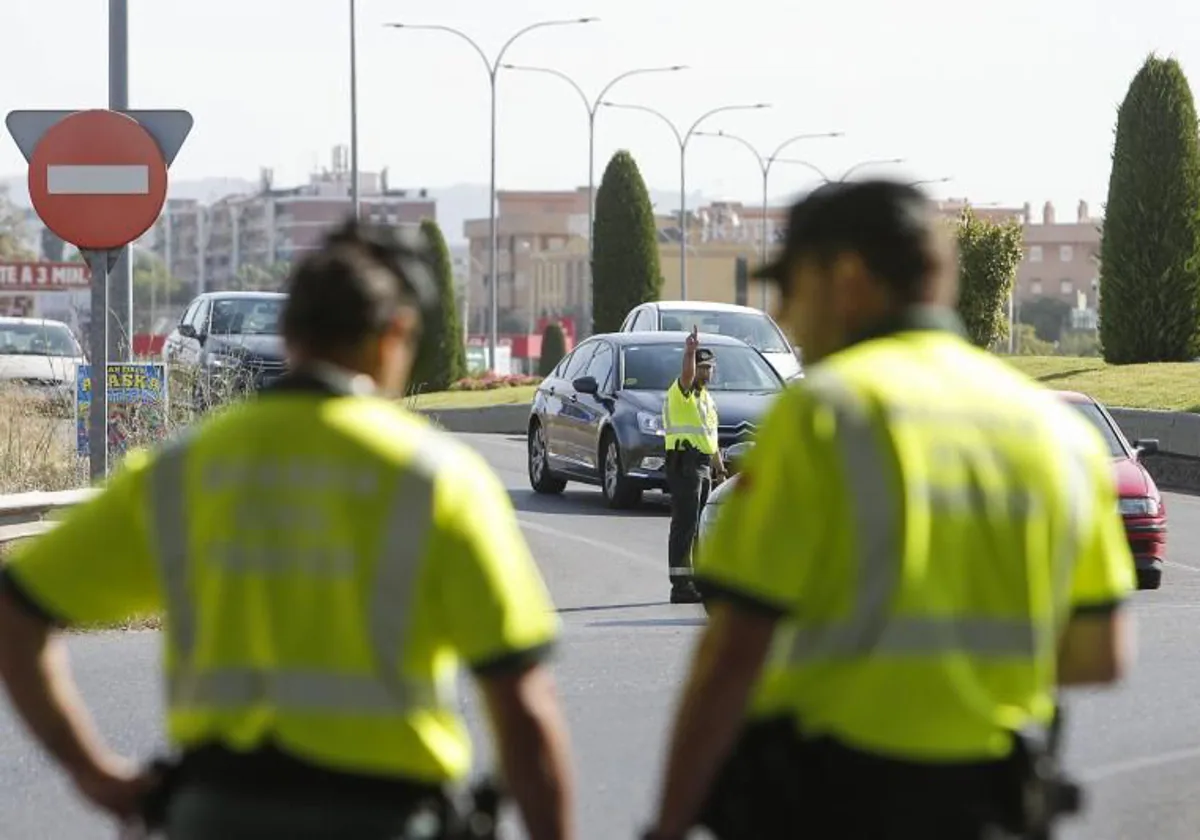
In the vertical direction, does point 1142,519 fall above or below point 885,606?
below

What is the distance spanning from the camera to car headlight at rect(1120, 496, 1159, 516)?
16969 mm

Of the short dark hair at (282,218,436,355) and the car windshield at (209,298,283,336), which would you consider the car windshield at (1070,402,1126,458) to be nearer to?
the short dark hair at (282,218,436,355)

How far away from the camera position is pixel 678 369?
23.4 m

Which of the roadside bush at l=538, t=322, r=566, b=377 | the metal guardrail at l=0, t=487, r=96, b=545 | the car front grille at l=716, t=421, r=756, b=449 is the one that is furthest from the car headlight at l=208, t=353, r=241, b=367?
the roadside bush at l=538, t=322, r=566, b=377

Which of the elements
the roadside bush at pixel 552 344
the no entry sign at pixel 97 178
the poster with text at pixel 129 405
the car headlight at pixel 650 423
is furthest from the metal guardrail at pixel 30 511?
the roadside bush at pixel 552 344

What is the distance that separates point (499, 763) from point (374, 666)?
0.24m

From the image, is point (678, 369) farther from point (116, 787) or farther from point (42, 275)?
point (42, 275)

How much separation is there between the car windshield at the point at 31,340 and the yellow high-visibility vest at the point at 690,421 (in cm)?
1879

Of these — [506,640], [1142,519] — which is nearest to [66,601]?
[506,640]

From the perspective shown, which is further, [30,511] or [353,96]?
[353,96]

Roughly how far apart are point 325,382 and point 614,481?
19292mm

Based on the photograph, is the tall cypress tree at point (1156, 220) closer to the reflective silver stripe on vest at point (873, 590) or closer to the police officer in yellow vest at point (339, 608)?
the reflective silver stripe on vest at point (873, 590)

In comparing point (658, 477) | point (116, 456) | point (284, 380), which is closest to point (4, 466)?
point (116, 456)

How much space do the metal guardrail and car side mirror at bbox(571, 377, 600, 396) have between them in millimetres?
8669
